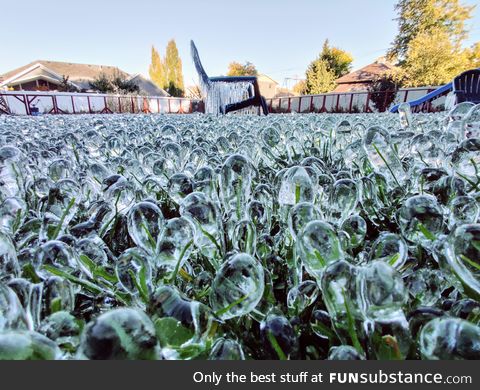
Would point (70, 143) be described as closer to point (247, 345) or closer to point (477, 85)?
point (247, 345)

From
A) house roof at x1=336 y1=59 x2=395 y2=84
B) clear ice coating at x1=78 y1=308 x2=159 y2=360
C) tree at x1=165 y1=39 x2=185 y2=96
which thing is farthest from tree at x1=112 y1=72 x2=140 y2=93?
clear ice coating at x1=78 y1=308 x2=159 y2=360

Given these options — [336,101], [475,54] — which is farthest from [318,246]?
[475,54]

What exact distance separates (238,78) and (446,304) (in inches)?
366

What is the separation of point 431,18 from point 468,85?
32.7 m

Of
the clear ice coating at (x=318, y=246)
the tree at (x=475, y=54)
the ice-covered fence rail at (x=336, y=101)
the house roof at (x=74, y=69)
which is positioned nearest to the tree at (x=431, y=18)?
the tree at (x=475, y=54)

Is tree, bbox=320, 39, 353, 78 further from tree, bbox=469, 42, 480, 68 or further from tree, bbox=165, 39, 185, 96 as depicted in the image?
tree, bbox=165, 39, 185, 96

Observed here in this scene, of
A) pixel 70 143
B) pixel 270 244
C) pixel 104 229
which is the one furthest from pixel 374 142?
pixel 70 143

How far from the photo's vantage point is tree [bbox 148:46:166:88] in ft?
184

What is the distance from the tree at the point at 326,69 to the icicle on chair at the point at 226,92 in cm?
2848

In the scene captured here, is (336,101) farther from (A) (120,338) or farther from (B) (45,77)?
(B) (45,77)

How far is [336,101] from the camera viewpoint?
24625 mm

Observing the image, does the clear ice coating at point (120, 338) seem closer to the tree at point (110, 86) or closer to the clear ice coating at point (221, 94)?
the clear ice coating at point (221, 94)

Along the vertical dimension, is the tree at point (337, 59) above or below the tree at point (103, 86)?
above

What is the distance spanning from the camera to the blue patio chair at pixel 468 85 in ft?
16.9
